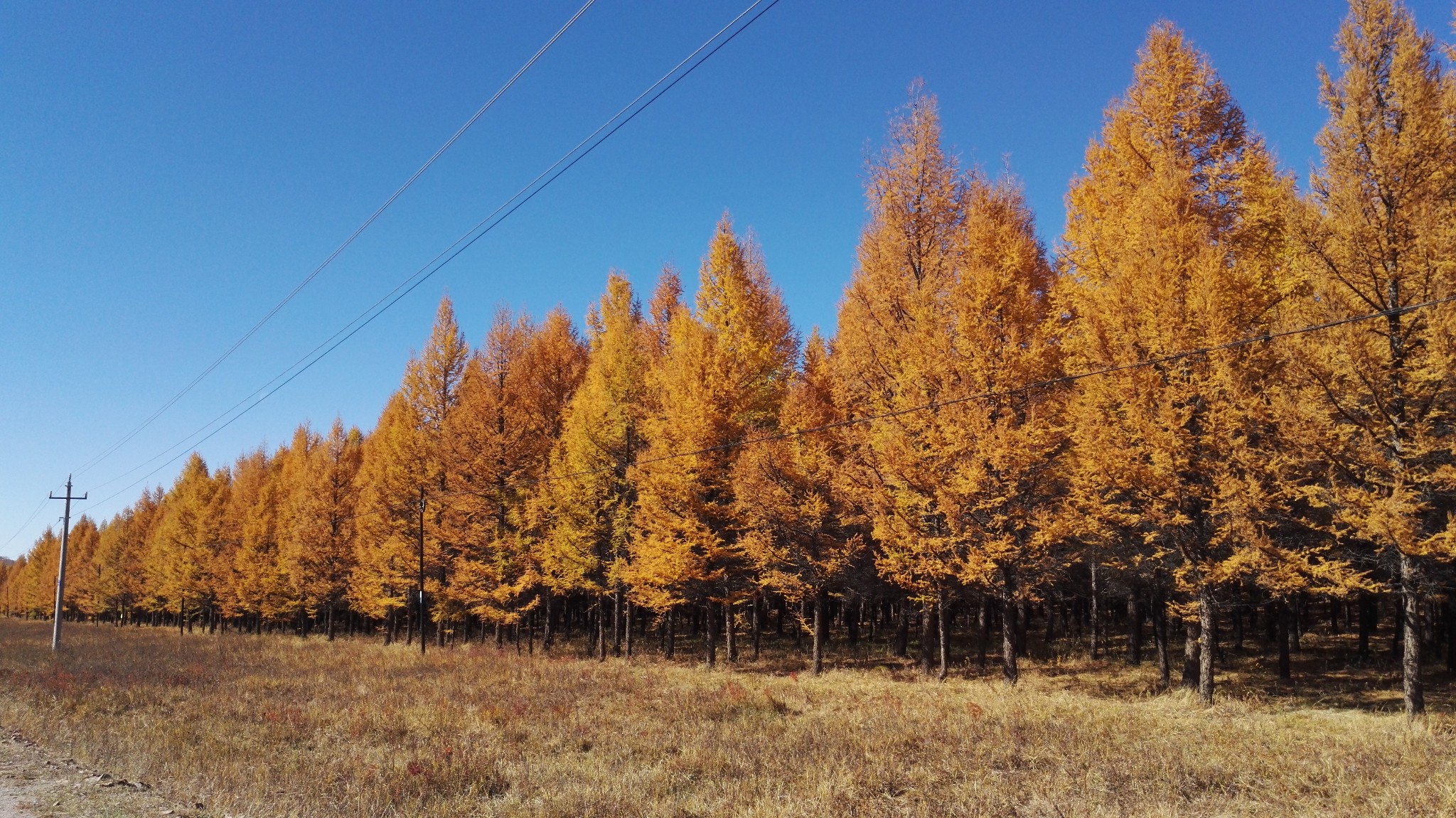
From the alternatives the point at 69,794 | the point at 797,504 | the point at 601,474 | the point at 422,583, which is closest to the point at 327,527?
the point at 422,583

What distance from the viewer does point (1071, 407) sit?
15.9m

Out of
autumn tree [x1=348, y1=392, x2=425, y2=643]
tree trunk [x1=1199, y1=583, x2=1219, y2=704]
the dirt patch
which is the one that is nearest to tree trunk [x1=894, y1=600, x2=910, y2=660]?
tree trunk [x1=1199, y1=583, x2=1219, y2=704]

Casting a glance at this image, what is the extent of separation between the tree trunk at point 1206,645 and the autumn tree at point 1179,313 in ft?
0.11

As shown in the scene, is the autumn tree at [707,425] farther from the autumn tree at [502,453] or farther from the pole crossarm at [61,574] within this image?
the pole crossarm at [61,574]

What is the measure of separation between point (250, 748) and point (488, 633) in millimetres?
41147

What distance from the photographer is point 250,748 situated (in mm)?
11711

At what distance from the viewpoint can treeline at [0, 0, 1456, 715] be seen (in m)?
13.0

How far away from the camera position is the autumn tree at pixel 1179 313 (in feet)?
46.1

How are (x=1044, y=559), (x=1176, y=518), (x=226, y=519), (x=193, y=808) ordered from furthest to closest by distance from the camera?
(x=226, y=519), (x=1044, y=559), (x=1176, y=518), (x=193, y=808)

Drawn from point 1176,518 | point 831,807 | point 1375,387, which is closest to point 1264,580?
point 1176,518

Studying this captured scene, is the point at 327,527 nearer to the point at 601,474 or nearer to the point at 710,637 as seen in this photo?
the point at 601,474

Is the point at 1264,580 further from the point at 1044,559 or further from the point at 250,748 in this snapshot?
the point at 250,748

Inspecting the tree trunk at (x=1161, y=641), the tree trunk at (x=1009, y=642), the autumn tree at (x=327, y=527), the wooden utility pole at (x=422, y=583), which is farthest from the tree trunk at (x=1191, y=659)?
the autumn tree at (x=327, y=527)

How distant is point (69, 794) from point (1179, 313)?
18848 millimetres
